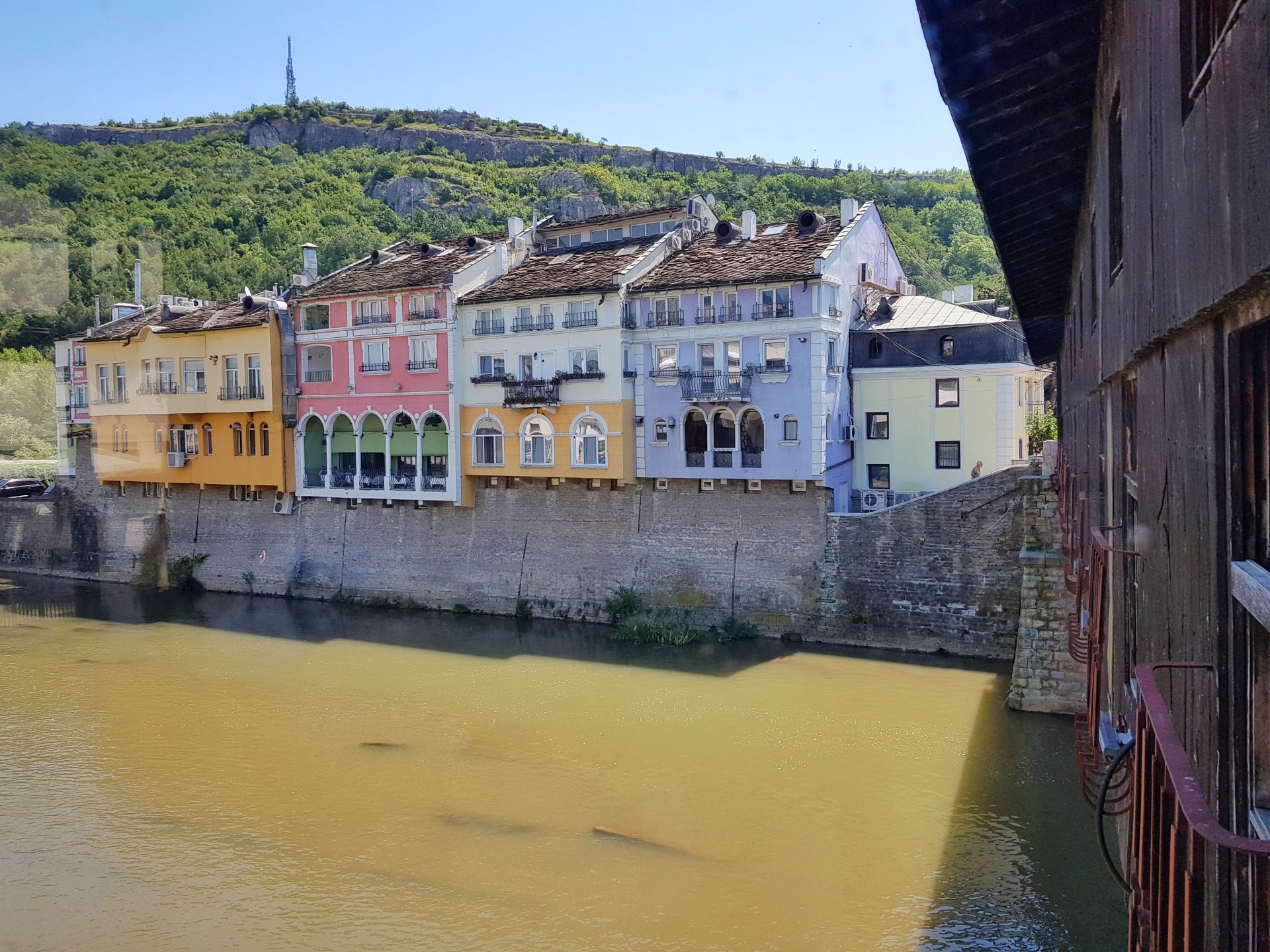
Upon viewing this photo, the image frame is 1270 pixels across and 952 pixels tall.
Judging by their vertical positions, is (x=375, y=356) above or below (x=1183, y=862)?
above

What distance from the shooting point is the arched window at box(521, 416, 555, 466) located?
93.1 feet

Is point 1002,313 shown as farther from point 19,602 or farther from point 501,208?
point 501,208

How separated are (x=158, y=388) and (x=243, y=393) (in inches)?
173

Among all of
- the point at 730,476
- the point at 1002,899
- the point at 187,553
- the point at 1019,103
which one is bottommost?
the point at 1002,899

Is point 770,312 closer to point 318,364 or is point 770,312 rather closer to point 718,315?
point 718,315

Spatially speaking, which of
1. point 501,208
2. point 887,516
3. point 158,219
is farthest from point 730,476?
point 501,208

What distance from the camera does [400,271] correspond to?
1256 inches

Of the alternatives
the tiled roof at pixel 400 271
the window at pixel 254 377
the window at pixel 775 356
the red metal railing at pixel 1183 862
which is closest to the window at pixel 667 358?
the window at pixel 775 356

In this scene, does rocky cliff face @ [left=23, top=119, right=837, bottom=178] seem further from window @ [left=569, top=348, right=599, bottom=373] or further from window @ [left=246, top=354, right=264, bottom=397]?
window @ [left=569, top=348, right=599, bottom=373]

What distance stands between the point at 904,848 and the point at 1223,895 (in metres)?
11.6

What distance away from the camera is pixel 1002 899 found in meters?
12.3

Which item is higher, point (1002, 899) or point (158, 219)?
Result: point (158, 219)

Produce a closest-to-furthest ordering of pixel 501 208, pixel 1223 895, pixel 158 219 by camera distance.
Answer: pixel 1223 895, pixel 158 219, pixel 501 208

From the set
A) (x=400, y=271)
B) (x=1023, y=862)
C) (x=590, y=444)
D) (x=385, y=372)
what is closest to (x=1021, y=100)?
(x=1023, y=862)
